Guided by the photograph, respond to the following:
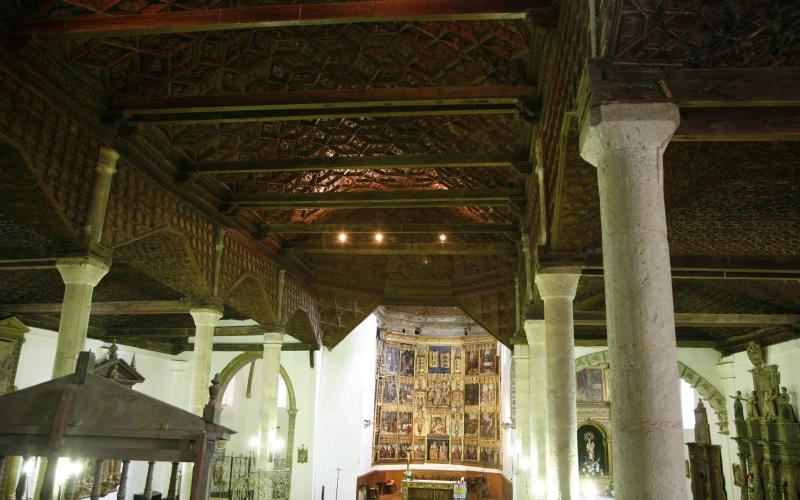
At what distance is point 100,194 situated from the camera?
8.24 m

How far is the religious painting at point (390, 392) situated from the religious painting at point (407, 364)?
0.78 meters

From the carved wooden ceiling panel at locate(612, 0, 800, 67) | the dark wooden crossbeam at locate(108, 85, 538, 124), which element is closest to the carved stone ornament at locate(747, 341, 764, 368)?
the dark wooden crossbeam at locate(108, 85, 538, 124)

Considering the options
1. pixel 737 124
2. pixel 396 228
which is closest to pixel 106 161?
pixel 396 228

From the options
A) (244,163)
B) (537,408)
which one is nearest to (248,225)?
(244,163)

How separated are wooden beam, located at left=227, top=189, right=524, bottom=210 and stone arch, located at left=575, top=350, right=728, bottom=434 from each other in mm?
8828

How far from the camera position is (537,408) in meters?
11.2

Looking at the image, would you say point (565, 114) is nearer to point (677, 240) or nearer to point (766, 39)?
point (766, 39)

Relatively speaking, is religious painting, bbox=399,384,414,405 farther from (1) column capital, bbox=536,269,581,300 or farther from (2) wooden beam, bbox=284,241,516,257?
(1) column capital, bbox=536,269,581,300

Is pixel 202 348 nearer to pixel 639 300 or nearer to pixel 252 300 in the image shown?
pixel 252 300

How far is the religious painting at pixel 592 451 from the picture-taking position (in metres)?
19.9

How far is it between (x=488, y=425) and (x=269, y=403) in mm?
12829

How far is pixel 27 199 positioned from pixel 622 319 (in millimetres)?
7081

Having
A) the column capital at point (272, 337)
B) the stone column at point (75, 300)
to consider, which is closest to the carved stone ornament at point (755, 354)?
the column capital at point (272, 337)

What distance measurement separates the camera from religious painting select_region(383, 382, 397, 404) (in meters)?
25.1
